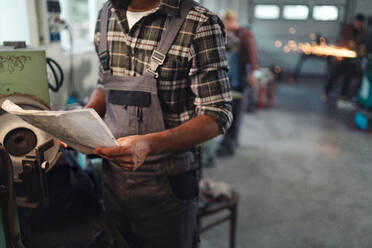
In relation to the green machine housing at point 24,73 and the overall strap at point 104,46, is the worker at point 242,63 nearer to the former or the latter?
the overall strap at point 104,46

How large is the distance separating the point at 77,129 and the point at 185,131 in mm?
321

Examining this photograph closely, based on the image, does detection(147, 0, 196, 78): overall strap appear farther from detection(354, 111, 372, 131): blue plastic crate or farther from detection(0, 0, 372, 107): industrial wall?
detection(354, 111, 372, 131): blue plastic crate

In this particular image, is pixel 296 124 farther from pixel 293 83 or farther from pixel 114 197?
pixel 114 197

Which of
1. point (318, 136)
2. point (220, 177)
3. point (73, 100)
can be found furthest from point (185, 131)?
point (318, 136)

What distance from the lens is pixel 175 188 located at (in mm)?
1137

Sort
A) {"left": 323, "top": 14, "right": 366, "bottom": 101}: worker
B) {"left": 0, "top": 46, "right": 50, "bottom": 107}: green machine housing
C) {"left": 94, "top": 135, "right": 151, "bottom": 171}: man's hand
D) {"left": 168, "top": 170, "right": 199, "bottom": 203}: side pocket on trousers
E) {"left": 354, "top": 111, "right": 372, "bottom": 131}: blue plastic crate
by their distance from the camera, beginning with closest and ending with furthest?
{"left": 94, "top": 135, "right": 151, "bottom": 171}: man's hand
{"left": 0, "top": 46, "right": 50, "bottom": 107}: green machine housing
{"left": 168, "top": 170, "right": 199, "bottom": 203}: side pocket on trousers
{"left": 354, "top": 111, "right": 372, "bottom": 131}: blue plastic crate
{"left": 323, "top": 14, "right": 366, "bottom": 101}: worker

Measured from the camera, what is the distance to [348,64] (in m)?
6.21

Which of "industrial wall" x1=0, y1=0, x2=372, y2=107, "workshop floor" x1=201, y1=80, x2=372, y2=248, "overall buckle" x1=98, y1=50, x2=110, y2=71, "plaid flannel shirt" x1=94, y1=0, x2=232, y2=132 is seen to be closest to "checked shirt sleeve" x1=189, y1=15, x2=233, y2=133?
"plaid flannel shirt" x1=94, y1=0, x2=232, y2=132

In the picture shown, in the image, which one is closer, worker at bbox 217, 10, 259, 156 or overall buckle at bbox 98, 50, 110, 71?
overall buckle at bbox 98, 50, 110, 71

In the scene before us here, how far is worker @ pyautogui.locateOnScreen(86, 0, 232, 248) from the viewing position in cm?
104

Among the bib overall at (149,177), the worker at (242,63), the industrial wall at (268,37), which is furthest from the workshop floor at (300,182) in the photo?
the industrial wall at (268,37)

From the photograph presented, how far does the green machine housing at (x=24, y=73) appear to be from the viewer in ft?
3.38

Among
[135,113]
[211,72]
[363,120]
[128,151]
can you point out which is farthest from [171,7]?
[363,120]

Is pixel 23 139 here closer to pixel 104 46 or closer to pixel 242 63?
pixel 104 46
